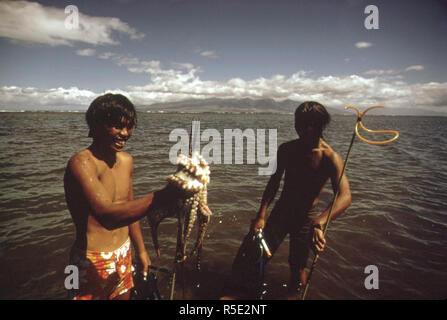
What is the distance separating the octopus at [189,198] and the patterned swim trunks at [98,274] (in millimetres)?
716

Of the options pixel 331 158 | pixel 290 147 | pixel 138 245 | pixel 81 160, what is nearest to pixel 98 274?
pixel 138 245

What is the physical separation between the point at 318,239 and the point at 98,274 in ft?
9.99

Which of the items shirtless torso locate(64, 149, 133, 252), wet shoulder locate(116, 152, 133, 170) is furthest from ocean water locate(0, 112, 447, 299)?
wet shoulder locate(116, 152, 133, 170)

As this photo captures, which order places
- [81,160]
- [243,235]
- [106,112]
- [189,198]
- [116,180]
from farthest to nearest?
[243,235], [116,180], [106,112], [81,160], [189,198]

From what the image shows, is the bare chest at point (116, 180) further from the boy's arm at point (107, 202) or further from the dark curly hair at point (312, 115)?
the dark curly hair at point (312, 115)

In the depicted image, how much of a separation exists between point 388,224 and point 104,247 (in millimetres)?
8402

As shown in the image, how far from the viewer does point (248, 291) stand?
4.04m

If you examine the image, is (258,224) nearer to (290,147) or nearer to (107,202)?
(290,147)

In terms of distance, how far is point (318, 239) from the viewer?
11.0 feet

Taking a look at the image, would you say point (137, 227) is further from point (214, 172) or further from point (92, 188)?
point (214, 172)

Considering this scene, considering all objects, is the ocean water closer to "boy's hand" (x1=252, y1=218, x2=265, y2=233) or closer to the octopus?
the octopus

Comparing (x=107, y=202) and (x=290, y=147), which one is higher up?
(x=290, y=147)

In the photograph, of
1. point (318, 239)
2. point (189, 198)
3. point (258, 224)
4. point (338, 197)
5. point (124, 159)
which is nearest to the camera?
point (189, 198)

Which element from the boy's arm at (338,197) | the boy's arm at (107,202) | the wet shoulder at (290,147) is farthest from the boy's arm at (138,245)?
the wet shoulder at (290,147)
